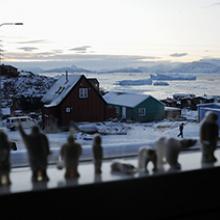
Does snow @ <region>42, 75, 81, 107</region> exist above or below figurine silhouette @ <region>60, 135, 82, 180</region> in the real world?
above

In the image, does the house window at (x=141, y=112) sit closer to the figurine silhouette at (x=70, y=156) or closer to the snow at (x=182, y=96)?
the snow at (x=182, y=96)

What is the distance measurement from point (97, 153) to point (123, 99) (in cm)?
26

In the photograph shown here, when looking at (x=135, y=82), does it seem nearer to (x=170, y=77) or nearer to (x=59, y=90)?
(x=170, y=77)

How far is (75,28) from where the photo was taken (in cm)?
95

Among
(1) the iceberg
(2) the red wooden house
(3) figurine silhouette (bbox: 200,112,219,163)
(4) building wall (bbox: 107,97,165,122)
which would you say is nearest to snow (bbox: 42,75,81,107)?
(2) the red wooden house

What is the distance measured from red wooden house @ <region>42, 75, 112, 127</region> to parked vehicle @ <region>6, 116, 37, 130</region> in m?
0.07

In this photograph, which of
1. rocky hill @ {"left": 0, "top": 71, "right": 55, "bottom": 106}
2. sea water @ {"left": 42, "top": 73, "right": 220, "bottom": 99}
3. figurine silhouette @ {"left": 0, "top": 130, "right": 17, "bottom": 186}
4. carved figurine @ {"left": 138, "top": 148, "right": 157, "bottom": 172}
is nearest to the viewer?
figurine silhouette @ {"left": 0, "top": 130, "right": 17, "bottom": 186}

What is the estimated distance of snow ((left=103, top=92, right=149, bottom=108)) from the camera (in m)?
0.98

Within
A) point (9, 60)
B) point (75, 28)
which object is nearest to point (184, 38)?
point (75, 28)

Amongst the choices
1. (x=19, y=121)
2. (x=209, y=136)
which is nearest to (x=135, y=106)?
(x=209, y=136)

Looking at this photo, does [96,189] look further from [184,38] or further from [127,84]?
[184,38]

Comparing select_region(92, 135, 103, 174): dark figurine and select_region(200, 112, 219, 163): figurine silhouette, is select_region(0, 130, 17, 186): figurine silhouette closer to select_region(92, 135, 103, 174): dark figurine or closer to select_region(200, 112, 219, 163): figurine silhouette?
select_region(92, 135, 103, 174): dark figurine

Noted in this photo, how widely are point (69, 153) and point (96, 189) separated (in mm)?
91

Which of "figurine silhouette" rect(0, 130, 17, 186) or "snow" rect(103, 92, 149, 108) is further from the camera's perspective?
"snow" rect(103, 92, 149, 108)
